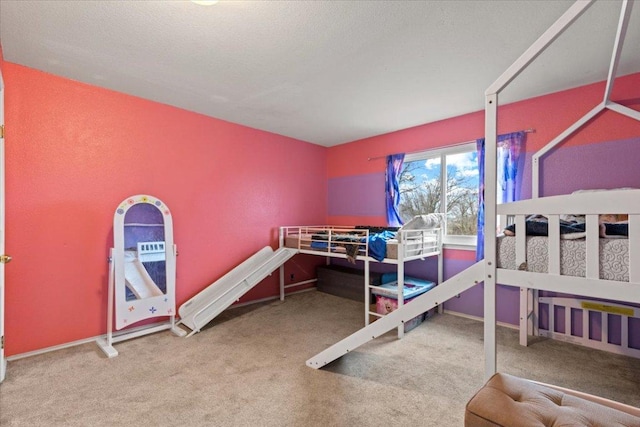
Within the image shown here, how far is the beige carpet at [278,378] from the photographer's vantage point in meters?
1.68

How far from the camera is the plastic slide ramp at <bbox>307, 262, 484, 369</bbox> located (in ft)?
5.14

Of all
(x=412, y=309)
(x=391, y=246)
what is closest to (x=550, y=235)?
(x=412, y=309)

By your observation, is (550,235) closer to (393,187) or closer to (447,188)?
(447,188)

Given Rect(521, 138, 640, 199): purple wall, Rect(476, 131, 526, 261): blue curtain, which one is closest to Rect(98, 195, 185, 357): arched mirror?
Rect(476, 131, 526, 261): blue curtain

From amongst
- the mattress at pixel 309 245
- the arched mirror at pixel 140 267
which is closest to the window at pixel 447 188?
the mattress at pixel 309 245

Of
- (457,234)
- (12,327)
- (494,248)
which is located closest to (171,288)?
(12,327)

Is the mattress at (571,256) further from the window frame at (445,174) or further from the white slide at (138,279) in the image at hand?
the white slide at (138,279)

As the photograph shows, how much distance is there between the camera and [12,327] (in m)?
2.29

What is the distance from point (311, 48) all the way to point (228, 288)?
252cm

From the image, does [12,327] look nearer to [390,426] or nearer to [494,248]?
[390,426]

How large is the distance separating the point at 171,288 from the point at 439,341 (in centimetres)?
261

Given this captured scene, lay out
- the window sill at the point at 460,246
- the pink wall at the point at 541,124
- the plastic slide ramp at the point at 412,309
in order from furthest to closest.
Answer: the window sill at the point at 460,246 < the pink wall at the point at 541,124 < the plastic slide ramp at the point at 412,309

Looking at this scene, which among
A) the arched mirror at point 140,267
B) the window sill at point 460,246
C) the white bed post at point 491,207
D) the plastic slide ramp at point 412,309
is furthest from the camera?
the window sill at point 460,246

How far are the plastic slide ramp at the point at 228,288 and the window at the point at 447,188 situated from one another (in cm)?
176
